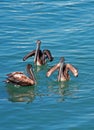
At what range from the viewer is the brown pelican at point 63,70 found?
22906 millimetres

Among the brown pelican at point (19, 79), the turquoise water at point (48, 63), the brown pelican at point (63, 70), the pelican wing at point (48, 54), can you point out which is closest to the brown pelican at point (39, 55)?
the pelican wing at point (48, 54)

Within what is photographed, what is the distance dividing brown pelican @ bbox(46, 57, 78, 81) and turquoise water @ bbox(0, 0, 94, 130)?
0.27m

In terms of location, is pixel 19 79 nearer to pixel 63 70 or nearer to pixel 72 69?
pixel 63 70

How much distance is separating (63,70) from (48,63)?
87.5 inches

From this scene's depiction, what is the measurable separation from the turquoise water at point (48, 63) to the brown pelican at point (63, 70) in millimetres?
273

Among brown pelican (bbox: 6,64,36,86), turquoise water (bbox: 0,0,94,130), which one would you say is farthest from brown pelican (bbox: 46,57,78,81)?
brown pelican (bbox: 6,64,36,86)

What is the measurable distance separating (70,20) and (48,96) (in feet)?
35.6

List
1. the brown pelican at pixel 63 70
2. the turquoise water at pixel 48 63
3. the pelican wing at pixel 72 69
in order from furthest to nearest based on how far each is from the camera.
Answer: the brown pelican at pixel 63 70
the pelican wing at pixel 72 69
the turquoise water at pixel 48 63

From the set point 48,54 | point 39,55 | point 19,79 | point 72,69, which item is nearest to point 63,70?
point 72,69

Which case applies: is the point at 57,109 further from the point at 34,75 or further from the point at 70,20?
the point at 70,20

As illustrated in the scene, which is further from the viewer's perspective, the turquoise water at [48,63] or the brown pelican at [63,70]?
the brown pelican at [63,70]

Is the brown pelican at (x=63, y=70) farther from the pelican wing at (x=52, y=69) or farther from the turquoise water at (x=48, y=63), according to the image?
the turquoise water at (x=48, y=63)

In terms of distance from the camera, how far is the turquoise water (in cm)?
1981

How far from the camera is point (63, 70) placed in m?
23.3
